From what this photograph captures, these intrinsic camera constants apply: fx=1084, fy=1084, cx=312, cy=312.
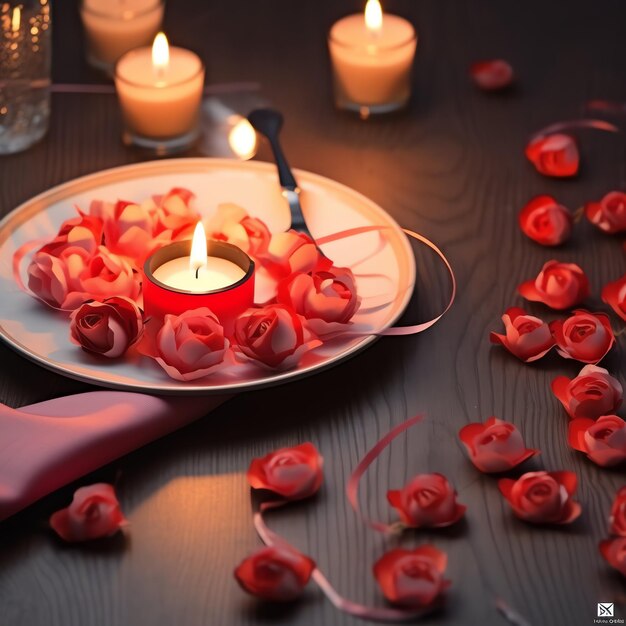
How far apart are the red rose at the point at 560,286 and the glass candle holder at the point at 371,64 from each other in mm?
398

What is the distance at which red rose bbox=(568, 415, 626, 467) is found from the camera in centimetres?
83

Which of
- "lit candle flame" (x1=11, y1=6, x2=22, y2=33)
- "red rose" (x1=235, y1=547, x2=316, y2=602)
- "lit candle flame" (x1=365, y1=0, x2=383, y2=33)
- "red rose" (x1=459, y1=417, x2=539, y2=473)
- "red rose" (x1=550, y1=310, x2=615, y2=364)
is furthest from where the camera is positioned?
"lit candle flame" (x1=365, y1=0, x2=383, y2=33)

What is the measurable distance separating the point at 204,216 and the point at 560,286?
365 mm

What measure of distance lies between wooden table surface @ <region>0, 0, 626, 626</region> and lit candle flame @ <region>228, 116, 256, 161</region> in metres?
0.05

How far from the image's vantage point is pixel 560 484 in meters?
0.79

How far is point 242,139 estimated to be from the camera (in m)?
1.28

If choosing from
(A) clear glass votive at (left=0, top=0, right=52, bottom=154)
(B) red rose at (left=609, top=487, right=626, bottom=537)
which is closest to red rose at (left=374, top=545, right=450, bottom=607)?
(B) red rose at (left=609, top=487, right=626, bottom=537)

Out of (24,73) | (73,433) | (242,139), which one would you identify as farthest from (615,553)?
(24,73)

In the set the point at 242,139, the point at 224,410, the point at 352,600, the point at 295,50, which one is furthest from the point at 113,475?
the point at 295,50

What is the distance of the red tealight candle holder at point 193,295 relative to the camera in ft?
2.91

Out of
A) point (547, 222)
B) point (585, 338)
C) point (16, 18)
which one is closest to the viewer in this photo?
point (585, 338)

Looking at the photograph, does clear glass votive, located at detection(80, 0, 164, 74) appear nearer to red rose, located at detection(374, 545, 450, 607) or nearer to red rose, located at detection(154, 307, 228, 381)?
red rose, located at detection(154, 307, 228, 381)

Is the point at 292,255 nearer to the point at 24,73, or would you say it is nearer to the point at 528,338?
the point at 528,338

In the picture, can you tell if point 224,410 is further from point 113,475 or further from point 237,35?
point 237,35
